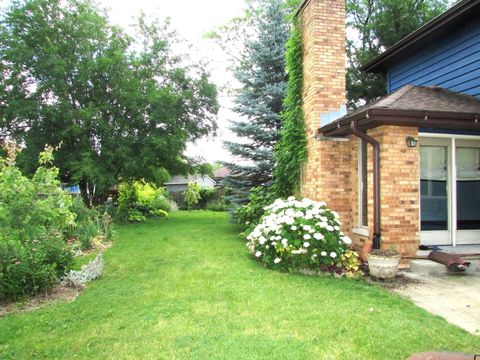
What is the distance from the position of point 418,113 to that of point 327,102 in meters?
2.06

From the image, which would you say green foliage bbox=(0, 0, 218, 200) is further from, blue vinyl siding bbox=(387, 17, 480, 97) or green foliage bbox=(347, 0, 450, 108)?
blue vinyl siding bbox=(387, 17, 480, 97)

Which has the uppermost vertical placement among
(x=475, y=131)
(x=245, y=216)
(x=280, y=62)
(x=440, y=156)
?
(x=280, y=62)

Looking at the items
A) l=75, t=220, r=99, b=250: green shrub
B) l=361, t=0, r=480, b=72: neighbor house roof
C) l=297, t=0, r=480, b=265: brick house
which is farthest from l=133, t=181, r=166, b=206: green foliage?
l=361, t=0, r=480, b=72: neighbor house roof

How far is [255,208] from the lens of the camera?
9.10 m

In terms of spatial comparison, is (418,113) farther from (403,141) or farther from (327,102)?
(327,102)

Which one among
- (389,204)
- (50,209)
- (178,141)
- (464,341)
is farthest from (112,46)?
(464,341)

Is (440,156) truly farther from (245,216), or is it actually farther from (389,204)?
(245,216)

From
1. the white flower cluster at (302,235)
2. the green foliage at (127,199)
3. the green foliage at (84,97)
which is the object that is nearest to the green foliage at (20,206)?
the white flower cluster at (302,235)

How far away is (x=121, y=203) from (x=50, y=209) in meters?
11.4

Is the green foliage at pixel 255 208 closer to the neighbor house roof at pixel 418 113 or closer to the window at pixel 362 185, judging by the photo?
the window at pixel 362 185

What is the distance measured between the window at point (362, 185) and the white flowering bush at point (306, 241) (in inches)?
37.0

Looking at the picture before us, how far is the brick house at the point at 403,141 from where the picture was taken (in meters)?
5.73

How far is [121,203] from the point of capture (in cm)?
1579

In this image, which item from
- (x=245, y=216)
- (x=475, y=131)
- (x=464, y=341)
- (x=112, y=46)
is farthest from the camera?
(x=112, y=46)
